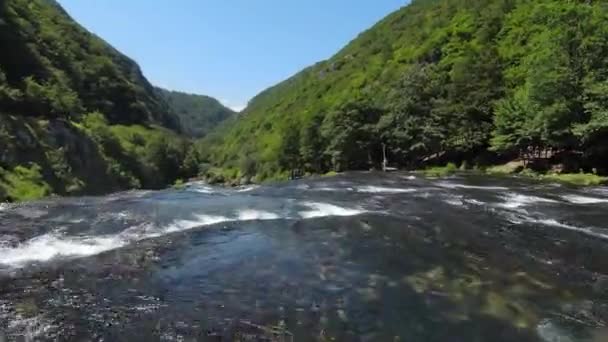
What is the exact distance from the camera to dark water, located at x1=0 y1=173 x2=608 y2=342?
33.2ft

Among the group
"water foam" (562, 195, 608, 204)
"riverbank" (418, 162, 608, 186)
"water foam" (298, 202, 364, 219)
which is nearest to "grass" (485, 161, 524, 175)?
"riverbank" (418, 162, 608, 186)

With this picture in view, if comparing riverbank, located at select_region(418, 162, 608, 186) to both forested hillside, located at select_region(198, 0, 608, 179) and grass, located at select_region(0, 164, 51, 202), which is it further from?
grass, located at select_region(0, 164, 51, 202)

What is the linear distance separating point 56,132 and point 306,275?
60.2m

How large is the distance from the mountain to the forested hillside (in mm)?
33542

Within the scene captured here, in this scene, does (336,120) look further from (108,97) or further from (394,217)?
(108,97)

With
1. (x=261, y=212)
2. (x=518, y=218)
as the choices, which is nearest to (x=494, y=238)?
(x=518, y=218)

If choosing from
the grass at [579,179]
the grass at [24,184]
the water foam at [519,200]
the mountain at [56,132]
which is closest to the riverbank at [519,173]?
the grass at [579,179]

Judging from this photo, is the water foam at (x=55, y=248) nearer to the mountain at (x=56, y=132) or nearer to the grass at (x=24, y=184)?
the mountain at (x=56, y=132)

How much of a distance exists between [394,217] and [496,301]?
11.7 m

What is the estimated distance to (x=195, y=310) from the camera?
11.0m

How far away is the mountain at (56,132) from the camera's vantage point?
4934cm

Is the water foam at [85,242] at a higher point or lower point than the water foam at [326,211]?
higher

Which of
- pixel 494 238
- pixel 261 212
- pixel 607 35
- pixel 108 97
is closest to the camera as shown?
pixel 494 238

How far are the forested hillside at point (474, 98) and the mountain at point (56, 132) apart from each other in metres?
33.5
